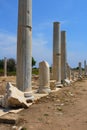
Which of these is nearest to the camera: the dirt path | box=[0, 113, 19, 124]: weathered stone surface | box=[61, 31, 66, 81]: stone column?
the dirt path

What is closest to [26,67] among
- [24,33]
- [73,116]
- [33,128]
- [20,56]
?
[20,56]

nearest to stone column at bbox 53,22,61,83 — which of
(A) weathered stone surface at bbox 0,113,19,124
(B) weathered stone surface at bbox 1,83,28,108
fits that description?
(B) weathered stone surface at bbox 1,83,28,108

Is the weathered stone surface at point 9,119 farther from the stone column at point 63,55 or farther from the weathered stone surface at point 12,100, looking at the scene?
the stone column at point 63,55

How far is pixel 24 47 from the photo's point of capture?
36.8 feet

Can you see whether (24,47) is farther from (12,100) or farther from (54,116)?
(54,116)

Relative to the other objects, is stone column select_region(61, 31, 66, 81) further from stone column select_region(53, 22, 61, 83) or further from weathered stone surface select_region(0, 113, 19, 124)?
weathered stone surface select_region(0, 113, 19, 124)

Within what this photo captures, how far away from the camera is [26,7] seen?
11.2 meters

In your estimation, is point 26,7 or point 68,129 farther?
point 26,7

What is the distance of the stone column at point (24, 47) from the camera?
1122 centimetres

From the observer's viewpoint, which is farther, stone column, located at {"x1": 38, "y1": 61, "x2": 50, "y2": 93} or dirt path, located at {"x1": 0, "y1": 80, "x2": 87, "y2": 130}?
stone column, located at {"x1": 38, "y1": 61, "x2": 50, "y2": 93}

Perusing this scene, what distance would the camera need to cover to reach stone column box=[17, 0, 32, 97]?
11219mm

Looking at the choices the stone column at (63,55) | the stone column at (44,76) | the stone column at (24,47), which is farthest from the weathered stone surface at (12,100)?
the stone column at (63,55)

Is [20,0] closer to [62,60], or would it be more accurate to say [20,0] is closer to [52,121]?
[52,121]

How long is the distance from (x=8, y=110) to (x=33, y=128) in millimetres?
1933
